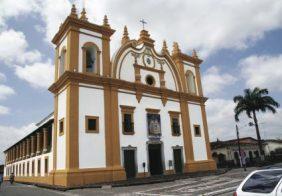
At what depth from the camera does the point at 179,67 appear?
30781 millimetres

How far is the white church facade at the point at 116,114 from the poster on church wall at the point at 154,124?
5 centimetres

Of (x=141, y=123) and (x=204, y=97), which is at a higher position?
(x=204, y=97)

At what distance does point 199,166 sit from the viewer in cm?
2822

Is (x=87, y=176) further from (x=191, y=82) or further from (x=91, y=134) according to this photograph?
(x=191, y=82)

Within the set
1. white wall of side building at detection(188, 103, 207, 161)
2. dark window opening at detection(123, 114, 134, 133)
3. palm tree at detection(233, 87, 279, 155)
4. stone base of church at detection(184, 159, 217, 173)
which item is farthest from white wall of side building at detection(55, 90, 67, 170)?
palm tree at detection(233, 87, 279, 155)

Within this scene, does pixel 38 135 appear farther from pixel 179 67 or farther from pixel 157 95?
pixel 179 67

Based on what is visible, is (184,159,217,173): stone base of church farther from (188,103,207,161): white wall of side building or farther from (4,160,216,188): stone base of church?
(4,160,216,188): stone base of church

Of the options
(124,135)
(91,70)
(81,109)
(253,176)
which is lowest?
(253,176)

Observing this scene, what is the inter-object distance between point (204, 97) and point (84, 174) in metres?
17.1

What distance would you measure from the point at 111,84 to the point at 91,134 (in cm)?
466

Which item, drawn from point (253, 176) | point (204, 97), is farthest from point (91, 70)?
point (253, 176)

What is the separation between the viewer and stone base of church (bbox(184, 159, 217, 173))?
27.1 meters

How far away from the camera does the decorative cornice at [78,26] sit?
2295cm

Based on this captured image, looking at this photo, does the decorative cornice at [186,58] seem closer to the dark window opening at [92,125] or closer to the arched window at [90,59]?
the arched window at [90,59]
